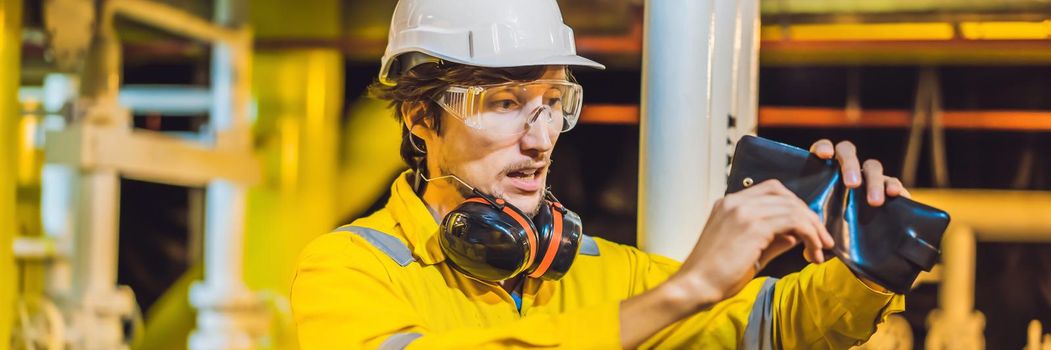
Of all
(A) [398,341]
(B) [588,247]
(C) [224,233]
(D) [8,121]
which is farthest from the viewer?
(C) [224,233]

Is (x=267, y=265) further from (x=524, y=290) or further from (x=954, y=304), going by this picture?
(x=524, y=290)

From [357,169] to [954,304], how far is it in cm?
219

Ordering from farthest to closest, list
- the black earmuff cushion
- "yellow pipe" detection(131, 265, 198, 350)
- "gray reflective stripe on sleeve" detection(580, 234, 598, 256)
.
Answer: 1. "yellow pipe" detection(131, 265, 198, 350)
2. "gray reflective stripe on sleeve" detection(580, 234, 598, 256)
3. the black earmuff cushion

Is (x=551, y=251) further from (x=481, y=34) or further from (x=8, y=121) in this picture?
(x=8, y=121)

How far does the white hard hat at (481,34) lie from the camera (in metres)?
1.38

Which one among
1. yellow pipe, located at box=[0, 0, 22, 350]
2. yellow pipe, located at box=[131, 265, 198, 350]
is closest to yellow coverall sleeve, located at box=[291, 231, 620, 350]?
yellow pipe, located at box=[0, 0, 22, 350]

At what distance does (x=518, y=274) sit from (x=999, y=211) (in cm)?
293

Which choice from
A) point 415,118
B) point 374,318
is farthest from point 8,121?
point 374,318

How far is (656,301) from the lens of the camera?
111cm

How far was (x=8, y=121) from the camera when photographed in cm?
332

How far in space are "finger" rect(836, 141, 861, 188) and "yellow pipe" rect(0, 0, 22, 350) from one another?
2.67m

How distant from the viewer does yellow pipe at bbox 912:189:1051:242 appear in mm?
3857

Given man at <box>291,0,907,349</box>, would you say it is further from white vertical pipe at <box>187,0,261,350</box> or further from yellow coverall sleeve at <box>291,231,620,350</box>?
white vertical pipe at <box>187,0,261,350</box>

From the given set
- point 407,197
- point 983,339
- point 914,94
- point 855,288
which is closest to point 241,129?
point 914,94
